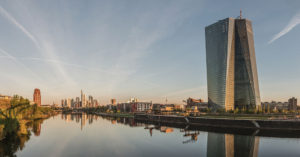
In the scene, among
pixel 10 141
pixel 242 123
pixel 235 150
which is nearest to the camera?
pixel 235 150

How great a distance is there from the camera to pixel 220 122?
99312 mm

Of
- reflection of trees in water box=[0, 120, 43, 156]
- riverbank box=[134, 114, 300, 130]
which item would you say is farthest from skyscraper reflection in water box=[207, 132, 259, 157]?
reflection of trees in water box=[0, 120, 43, 156]

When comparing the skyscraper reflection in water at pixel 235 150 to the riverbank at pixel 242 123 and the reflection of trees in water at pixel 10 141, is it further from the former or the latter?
the reflection of trees in water at pixel 10 141

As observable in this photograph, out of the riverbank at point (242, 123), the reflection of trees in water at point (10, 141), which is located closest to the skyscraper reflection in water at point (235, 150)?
the riverbank at point (242, 123)

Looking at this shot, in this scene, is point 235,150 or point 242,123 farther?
point 242,123

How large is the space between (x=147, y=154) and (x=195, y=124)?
69.8 metres

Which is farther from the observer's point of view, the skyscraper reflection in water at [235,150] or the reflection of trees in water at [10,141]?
the reflection of trees in water at [10,141]

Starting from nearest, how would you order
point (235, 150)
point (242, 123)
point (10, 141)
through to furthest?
point (235, 150) → point (10, 141) → point (242, 123)

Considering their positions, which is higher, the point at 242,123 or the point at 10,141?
the point at 10,141

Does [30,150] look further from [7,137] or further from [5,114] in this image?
[5,114]

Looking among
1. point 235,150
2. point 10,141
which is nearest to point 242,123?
point 235,150

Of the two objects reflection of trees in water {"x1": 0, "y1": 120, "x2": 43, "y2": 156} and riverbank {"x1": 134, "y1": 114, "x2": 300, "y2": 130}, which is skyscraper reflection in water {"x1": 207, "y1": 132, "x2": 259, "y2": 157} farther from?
reflection of trees in water {"x1": 0, "y1": 120, "x2": 43, "y2": 156}

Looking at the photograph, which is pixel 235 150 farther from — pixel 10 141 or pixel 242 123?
pixel 10 141

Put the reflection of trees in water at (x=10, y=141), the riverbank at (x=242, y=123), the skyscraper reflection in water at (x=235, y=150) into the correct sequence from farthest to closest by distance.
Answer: the riverbank at (x=242, y=123)
the reflection of trees in water at (x=10, y=141)
the skyscraper reflection in water at (x=235, y=150)
